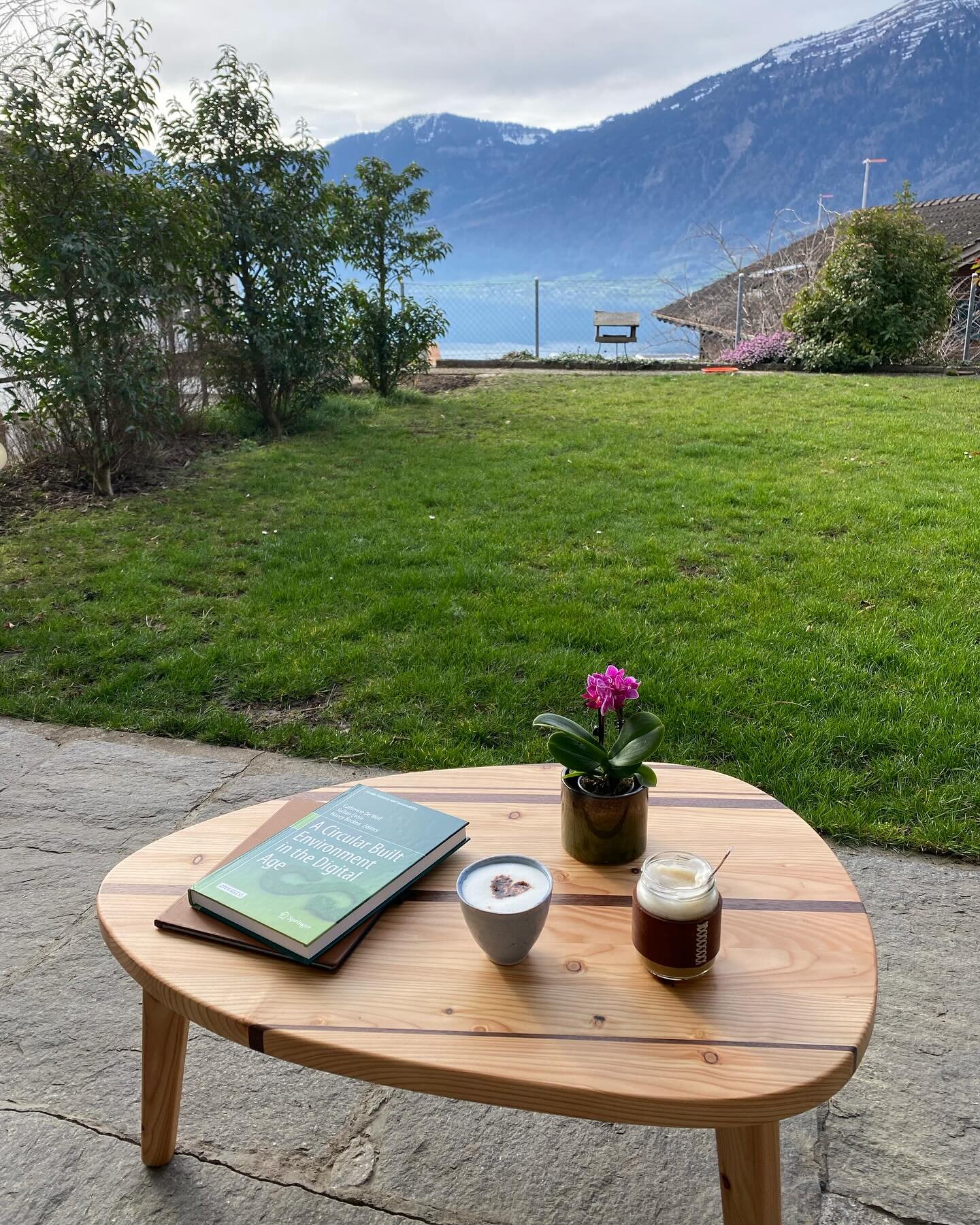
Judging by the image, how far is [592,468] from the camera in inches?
227

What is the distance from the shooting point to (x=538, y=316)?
1327 cm


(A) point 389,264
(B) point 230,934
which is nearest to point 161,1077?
(B) point 230,934

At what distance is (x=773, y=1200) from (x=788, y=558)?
3.32 m

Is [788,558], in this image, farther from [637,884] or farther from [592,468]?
[637,884]

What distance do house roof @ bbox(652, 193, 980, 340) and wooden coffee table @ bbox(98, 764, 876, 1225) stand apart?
11.6 m

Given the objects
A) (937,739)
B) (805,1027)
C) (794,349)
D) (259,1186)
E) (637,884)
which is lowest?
(259,1186)

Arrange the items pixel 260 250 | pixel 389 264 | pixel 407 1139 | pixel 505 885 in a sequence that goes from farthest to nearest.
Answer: pixel 389 264, pixel 260 250, pixel 407 1139, pixel 505 885

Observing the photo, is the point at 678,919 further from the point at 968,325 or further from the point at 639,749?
the point at 968,325

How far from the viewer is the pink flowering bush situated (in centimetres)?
1055

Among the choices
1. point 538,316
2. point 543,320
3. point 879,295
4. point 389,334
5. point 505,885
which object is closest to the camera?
point 505,885

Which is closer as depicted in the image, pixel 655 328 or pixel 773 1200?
pixel 773 1200

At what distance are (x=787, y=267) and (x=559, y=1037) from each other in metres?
14.5

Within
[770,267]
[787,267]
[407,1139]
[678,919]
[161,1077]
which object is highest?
[770,267]

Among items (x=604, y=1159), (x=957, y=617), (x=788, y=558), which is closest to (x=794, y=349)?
(x=788, y=558)
